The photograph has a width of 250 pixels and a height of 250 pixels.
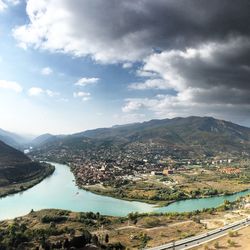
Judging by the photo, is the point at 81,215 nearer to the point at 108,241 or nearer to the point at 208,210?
the point at 108,241

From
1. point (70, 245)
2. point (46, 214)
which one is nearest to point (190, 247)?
point (70, 245)

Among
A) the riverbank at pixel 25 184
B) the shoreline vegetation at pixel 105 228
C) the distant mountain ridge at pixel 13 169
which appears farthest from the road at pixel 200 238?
the distant mountain ridge at pixel 13 169

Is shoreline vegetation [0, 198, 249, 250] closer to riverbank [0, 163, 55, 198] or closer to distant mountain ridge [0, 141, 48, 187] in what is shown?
riverbank [0, 163, 55, 198]

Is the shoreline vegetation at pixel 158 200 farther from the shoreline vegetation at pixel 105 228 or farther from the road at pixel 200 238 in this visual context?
the road at pixel 200 238

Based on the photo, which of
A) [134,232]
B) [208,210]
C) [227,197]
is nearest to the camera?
[134,232]

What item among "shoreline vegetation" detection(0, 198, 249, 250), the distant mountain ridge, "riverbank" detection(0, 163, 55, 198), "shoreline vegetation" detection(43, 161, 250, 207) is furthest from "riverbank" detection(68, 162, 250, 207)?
the distant mountain ridge

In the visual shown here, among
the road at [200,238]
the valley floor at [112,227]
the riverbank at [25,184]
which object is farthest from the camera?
the riverbank at [25,184]

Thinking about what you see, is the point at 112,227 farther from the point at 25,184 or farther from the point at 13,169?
the point at 13,169

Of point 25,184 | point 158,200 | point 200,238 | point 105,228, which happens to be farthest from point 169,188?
point 200,238
